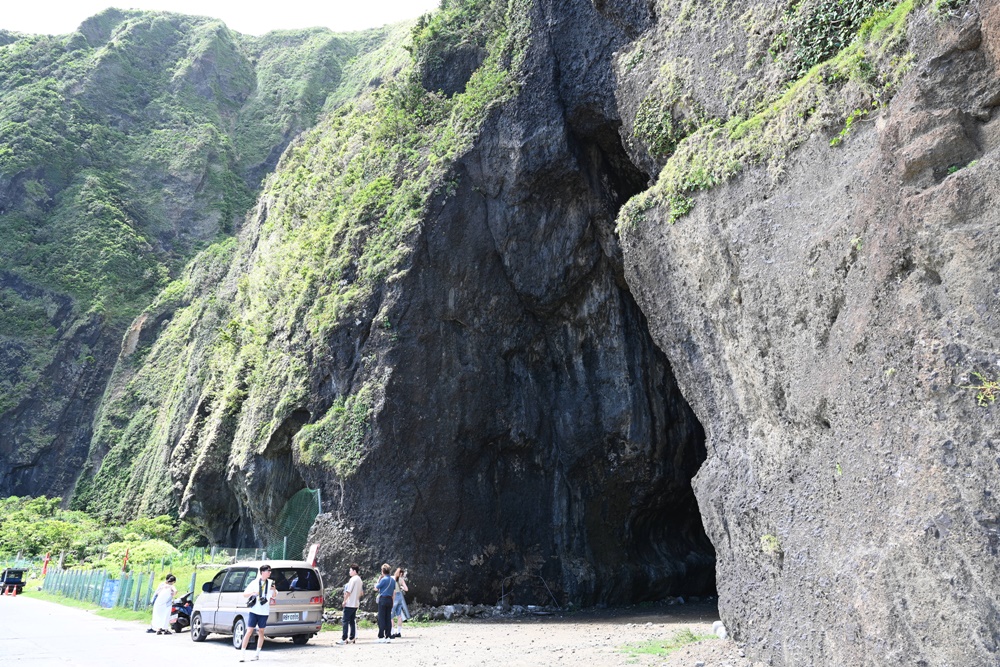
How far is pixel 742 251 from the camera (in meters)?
11.0

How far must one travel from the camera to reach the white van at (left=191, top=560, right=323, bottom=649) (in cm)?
1395

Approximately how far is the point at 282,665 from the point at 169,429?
27984mm

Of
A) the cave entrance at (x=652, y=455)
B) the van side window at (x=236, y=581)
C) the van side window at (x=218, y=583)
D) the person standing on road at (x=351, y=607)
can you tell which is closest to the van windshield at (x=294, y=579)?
the person standing on road at (x=351, y=607)

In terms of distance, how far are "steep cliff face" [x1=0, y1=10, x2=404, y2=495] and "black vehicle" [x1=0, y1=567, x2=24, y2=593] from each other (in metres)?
13.7

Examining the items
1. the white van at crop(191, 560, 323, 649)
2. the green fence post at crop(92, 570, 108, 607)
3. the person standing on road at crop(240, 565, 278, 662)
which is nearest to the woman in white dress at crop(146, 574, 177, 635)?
the white van at crop(191, 560, 323, 649)

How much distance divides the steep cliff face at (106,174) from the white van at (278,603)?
38.4 m

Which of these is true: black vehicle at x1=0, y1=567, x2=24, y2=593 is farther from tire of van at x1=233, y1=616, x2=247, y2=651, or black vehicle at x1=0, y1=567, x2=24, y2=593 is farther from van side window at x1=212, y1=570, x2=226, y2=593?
tire of van at x1=233, y1=616, x2=247, y2=651

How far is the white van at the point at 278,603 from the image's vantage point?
45.8 feet

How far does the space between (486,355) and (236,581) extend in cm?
893

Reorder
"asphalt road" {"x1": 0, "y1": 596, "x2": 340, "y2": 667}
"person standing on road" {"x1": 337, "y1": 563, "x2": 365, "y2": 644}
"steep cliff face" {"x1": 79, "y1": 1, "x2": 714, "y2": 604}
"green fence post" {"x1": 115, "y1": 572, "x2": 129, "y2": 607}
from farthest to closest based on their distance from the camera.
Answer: "green fence post" {"x1": 115, "y1": 572, "x2": 129, "y2": 607} → "steep cliff face" {"x1": 79, "y1": 1, "x2": 714, "y2": 604} → "person standing on road" {"x1": 337, "y1": 563, "x2": 365, "y2": 644} → "asphalt road" {"x1": 0, "y1": 596, "x2": 340, "y2": 667}

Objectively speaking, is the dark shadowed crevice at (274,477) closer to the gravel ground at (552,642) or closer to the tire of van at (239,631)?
the gravel ground at (552,642)

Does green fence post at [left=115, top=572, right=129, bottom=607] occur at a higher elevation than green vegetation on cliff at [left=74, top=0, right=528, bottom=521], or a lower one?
lower

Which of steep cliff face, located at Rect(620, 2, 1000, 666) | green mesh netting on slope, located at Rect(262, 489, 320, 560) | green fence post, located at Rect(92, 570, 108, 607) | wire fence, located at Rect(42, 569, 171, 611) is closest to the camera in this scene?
steep cliff face, located at Rect(620, 2, 1000, 666)

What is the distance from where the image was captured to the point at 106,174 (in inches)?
2394
